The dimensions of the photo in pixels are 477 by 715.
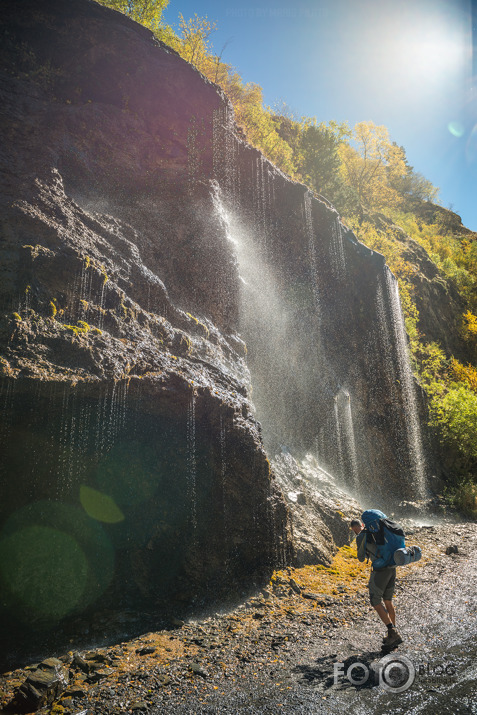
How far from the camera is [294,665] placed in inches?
205

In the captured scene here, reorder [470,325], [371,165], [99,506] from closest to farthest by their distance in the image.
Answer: [99,506] → [470,325] → [371,165]

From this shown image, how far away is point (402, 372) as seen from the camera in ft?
68.4

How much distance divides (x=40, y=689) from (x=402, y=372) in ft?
66.0

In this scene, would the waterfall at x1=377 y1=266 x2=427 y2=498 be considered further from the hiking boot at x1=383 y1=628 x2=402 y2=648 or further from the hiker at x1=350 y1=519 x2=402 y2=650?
the hiking boot at x1=383 y1=628 x2=402 y2=648

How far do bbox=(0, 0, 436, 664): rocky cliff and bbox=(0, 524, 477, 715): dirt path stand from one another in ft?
3.26

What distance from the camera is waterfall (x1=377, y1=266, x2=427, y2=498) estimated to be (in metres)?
19.9

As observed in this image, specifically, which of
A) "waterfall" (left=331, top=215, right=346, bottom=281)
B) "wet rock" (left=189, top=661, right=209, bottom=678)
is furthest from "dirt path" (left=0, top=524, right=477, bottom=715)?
"waterfall" (left=331, top=215, right=346, bottom=281)

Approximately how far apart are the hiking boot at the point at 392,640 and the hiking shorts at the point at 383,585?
0.37 m

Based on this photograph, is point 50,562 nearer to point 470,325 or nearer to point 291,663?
point 291,663

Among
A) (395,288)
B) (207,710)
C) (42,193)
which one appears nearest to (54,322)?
(42,193)

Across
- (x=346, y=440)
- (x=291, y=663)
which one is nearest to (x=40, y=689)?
(x=291, y=663)

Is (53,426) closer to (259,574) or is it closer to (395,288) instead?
(259,574)

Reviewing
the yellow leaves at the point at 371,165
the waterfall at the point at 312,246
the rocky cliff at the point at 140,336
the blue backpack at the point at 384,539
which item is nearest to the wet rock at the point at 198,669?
the rocky cliff at the point at 140,336

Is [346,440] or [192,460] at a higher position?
[346,440]
